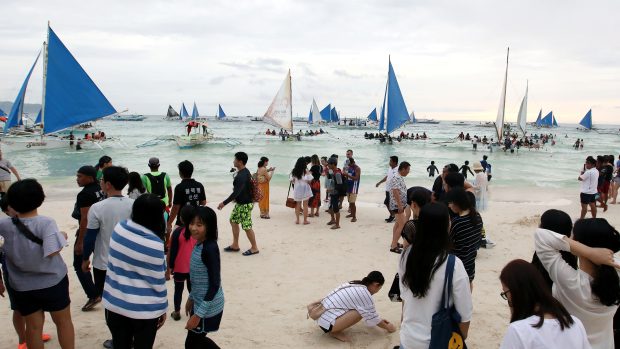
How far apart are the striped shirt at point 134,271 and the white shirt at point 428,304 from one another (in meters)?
1.63

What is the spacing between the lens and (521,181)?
67.4ft

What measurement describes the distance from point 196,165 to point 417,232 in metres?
23.2

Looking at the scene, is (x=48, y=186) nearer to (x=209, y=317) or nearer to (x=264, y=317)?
(x=264, y=317)

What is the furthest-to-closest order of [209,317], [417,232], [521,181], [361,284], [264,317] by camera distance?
1. [521,181]
2. [264,317]
3. [361,284]
4. [209,317]
5. [417,232]

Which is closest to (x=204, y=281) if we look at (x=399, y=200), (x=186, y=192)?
(x=186, y=192)

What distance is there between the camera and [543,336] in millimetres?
1755

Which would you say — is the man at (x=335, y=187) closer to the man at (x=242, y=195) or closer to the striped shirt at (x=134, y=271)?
the man at (x=242, y=195)

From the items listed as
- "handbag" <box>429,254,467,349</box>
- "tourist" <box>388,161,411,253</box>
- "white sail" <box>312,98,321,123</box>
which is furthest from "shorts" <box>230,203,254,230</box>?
"white sail" <box>312,98,321,123</box>

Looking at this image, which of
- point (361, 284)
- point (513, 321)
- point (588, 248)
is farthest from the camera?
point (361, 284)

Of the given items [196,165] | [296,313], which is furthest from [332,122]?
[296,313]

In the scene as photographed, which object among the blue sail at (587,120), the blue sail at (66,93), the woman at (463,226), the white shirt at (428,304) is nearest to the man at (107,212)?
the white shirt at (428,304)

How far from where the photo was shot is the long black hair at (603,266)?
2.21 meters

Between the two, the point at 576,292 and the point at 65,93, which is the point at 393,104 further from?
the point at 576,292

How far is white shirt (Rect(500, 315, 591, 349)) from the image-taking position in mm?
1750
